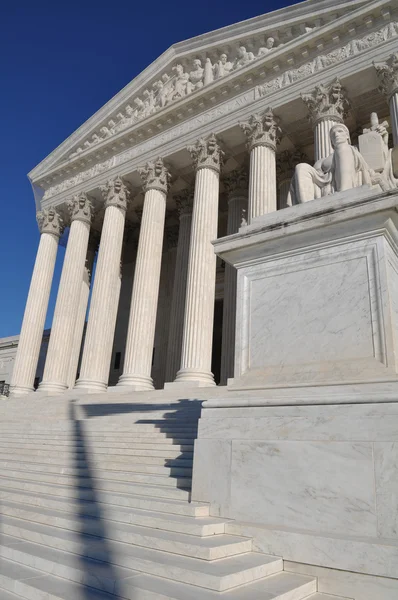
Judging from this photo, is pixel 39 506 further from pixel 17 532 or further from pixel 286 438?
pixel 286 438

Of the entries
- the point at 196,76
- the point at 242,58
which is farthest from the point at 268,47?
the point at 196,76

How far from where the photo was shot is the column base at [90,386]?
72.6ft

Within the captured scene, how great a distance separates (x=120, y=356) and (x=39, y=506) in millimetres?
24686

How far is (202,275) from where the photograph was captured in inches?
783

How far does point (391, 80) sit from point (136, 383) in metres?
16.9

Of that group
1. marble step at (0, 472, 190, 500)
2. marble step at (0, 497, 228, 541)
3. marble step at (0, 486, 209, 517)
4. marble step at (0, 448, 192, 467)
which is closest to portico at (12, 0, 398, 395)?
marble step at (0, 448, 192, 467)

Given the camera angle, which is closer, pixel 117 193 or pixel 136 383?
pixel 136 383

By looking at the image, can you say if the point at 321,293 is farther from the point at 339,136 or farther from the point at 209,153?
the point at 209,153

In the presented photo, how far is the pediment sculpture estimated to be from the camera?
595 cm

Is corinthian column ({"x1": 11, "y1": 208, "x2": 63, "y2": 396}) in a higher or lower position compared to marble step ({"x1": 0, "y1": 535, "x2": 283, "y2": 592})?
higher

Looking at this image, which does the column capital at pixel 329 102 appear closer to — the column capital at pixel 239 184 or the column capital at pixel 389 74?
the column capital at pixel 389 74

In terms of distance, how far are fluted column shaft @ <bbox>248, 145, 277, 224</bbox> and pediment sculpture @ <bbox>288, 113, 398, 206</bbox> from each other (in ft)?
38.9

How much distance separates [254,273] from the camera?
6055 millimetres

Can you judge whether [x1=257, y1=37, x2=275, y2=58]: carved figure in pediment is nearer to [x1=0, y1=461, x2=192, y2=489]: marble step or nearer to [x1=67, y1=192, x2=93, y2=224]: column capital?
[x1=67, y1=192, x2=93, y2=224]: column capital
